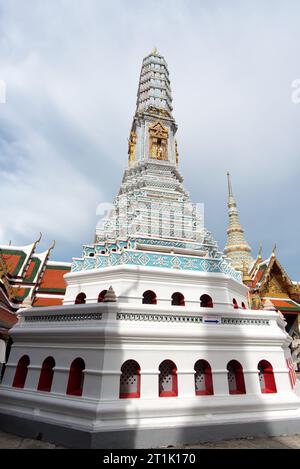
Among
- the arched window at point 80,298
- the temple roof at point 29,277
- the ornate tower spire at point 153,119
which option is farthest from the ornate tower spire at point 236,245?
the arched window at point 80,298

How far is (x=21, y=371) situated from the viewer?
9.13 metres

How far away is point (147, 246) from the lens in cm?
1240

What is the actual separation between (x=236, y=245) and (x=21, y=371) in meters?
25.0

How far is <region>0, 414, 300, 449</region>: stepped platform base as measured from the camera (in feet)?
22.0

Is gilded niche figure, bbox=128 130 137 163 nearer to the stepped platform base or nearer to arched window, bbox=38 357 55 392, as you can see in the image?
arched window, bbox=38 357 55 392

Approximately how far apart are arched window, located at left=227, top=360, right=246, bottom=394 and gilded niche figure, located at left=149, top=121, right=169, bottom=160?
12.9 m

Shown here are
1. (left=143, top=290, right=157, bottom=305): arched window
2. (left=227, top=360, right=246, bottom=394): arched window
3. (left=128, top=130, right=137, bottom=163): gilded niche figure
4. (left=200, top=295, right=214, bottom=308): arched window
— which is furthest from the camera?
(left=128, top=130, right=137, bottom=163): gilded niche figure

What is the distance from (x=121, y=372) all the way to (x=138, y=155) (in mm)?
13942

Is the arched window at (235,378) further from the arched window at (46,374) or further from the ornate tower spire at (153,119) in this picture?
the ornate tower spire at (153,119)

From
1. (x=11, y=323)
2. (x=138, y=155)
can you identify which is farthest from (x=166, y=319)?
(x=138, y=155)

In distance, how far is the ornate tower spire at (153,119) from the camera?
61.5ft

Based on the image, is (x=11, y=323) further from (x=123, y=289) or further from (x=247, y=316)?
(x=247, y=316)

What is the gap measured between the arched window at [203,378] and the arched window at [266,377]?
1644mm

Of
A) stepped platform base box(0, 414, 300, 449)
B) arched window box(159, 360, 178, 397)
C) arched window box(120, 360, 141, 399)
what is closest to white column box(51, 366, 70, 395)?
stepped platform base box(0, 414, 300, 449)
